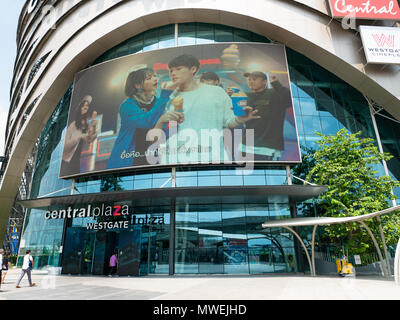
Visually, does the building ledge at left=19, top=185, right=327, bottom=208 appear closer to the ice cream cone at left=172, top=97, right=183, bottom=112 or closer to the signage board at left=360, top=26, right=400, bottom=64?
the ice cream cone at left=172, top=97, right=183, bottom=112

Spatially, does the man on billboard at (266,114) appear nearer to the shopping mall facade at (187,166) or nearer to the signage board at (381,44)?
the shopping mall facade at (187,166)

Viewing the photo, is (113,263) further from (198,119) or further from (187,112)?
(187,112)

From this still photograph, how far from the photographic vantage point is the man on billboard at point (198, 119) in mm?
18750

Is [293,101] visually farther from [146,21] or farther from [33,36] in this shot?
[33,36]

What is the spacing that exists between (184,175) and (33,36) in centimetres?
2775

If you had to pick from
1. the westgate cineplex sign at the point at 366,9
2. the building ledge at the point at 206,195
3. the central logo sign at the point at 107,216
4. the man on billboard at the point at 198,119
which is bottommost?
the central logo sign at the point at 107,216

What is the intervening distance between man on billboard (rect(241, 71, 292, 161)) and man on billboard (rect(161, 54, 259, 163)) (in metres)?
0.73

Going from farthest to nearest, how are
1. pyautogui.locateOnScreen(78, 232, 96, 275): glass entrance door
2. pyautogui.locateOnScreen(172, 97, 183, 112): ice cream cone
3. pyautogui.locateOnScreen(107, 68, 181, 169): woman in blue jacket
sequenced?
pyautogui.locateOnScreen(172, 97, 183, 112): ice cream cone
pyautogui.locateOnScreen(107, 68, 181, 169): woman in blue jacket
pyautogui.locateOnScreen(78, 232, 96, 275): glass entrance door

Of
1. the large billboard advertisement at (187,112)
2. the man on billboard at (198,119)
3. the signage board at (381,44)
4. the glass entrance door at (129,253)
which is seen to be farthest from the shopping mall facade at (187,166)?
the man on billboard at (198,119)

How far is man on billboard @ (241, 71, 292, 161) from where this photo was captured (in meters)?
18.6

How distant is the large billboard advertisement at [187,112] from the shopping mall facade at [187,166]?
1194 mm

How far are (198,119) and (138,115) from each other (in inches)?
196

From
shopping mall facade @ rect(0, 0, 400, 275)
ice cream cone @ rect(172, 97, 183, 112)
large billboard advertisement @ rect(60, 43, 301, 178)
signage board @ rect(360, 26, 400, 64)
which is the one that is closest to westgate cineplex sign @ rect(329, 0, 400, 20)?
shopping mall facade @ rect(0, 0, 400, 275)
